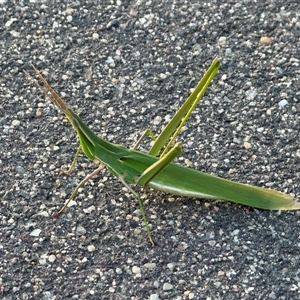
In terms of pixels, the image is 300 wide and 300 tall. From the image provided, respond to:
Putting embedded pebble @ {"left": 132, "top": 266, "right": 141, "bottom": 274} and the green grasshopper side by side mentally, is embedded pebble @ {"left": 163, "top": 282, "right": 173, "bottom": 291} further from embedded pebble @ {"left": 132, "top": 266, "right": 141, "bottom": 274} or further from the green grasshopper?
the green grasshopper

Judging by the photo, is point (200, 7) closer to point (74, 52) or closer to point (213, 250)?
point (74, 52)

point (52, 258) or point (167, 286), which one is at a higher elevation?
point (52, 258)

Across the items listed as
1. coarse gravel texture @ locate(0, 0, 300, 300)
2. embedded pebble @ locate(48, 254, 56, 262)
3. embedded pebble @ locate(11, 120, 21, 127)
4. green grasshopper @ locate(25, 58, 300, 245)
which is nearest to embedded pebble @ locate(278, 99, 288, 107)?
coarse gravel texture @ locate(0, 0, 300, 300)

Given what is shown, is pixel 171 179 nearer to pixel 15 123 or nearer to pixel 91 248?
pixel 91 248

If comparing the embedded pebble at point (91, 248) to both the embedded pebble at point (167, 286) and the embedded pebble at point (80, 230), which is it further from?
the embedded pebble at point (167, 286)

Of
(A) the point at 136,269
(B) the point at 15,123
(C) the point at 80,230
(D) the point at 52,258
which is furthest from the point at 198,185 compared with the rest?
(B) the point at 15,123

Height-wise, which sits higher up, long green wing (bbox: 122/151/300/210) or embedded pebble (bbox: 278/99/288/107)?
long green wing (bbox: 122/151/300/210)

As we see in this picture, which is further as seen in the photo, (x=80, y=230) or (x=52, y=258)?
(x=80, y=230)

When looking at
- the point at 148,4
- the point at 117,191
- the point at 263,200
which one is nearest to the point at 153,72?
the point at 148,4

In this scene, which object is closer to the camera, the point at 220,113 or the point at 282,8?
the point at 220,113
